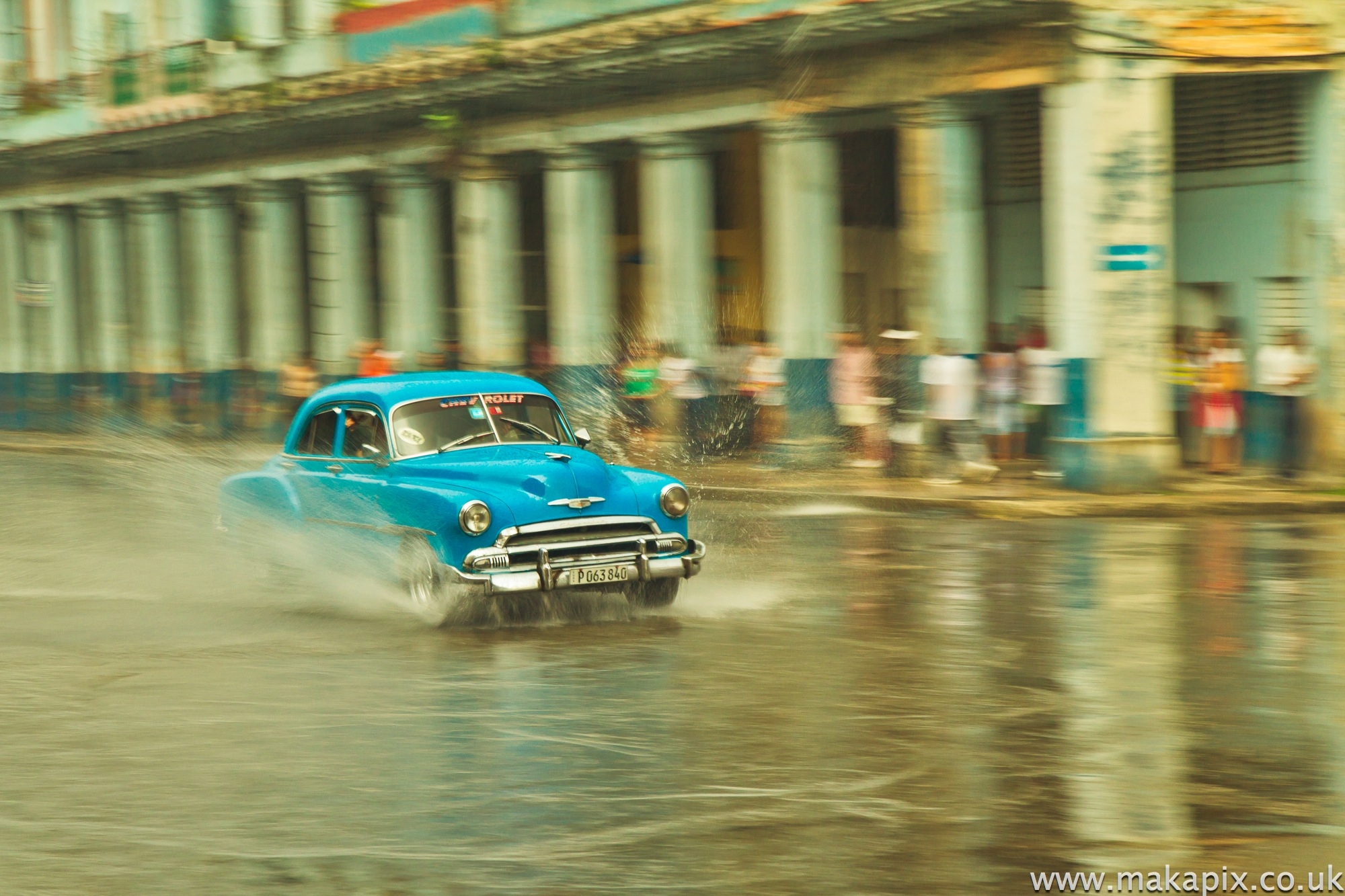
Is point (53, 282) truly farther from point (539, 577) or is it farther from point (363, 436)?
point (539, 577)

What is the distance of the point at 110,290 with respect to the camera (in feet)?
133

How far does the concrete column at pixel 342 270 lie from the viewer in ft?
109

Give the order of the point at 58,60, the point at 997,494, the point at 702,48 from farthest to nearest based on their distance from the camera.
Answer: the point at 58,60 → the point at 702,48 → the point at 997,494

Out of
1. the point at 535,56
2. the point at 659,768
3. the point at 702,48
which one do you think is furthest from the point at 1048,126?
the point at 659,768

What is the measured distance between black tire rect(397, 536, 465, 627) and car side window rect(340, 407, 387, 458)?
95 centimetres

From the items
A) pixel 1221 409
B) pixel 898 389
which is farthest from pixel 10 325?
pixel 1221 409

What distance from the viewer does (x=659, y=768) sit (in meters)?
6.87

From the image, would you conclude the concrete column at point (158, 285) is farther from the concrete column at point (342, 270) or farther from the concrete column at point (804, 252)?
the concrete column at point (804, 252)

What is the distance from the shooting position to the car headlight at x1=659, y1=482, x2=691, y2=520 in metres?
11.3

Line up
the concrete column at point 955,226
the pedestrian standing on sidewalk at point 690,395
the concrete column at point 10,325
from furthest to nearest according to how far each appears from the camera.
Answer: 1. the concrete column at point 10,325
2. the pedestrian standing on sidewalk at point 690,395
3. the concrete column at point 955,226

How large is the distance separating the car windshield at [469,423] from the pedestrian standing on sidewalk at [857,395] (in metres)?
10.4

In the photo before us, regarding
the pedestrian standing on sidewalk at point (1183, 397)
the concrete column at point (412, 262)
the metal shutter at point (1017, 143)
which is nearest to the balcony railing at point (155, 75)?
the concrete column at point (412, 262)

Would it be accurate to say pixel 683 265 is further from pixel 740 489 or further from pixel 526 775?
pixel 526 775

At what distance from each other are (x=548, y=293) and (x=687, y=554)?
2016cm
